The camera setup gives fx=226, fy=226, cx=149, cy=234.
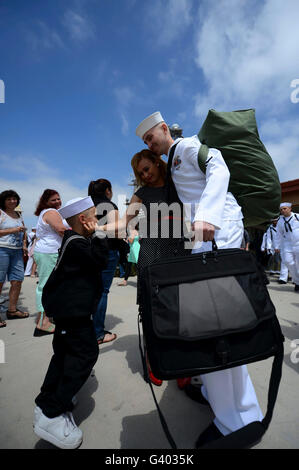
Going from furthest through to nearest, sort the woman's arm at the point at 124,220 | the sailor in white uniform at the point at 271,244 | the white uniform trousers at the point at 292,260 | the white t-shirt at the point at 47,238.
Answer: the sailor in white uniform at the point at 271,244 < the white uniform trousers at the point at 292,260 < the white t-shirt at the point at 47,238 < the woman's arm at the point at 124,220

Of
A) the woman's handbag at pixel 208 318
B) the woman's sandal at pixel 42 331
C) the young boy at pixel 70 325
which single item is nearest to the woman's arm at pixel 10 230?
the woman's sandal at pixel 42 331

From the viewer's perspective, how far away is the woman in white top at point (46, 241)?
2.90 metres

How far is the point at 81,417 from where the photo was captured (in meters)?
1.58

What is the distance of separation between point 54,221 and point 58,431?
6.99ft

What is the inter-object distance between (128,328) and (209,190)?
2.64 meters

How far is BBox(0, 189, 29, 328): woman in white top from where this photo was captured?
3559 millimetres

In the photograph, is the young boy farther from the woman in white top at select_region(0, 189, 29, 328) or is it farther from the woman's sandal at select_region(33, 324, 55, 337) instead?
the woman in white top at select_region(0, 189, 29, 328)

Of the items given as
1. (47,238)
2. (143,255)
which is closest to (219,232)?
(143,255)

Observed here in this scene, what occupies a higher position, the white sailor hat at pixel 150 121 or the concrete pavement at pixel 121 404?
the white sailor hat at pixel 150 121

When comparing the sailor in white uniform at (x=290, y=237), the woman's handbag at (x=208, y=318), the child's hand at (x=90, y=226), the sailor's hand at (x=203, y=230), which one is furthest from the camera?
the sailor in white uniform at (x=290, y=237)

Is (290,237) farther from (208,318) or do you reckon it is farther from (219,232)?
(208,318)

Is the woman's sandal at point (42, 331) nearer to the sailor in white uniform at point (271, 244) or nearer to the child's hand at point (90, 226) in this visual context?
the child's hand at point (90, 226)

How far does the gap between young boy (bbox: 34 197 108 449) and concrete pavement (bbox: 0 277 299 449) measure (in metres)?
0.21

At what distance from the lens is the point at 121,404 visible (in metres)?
1.71
